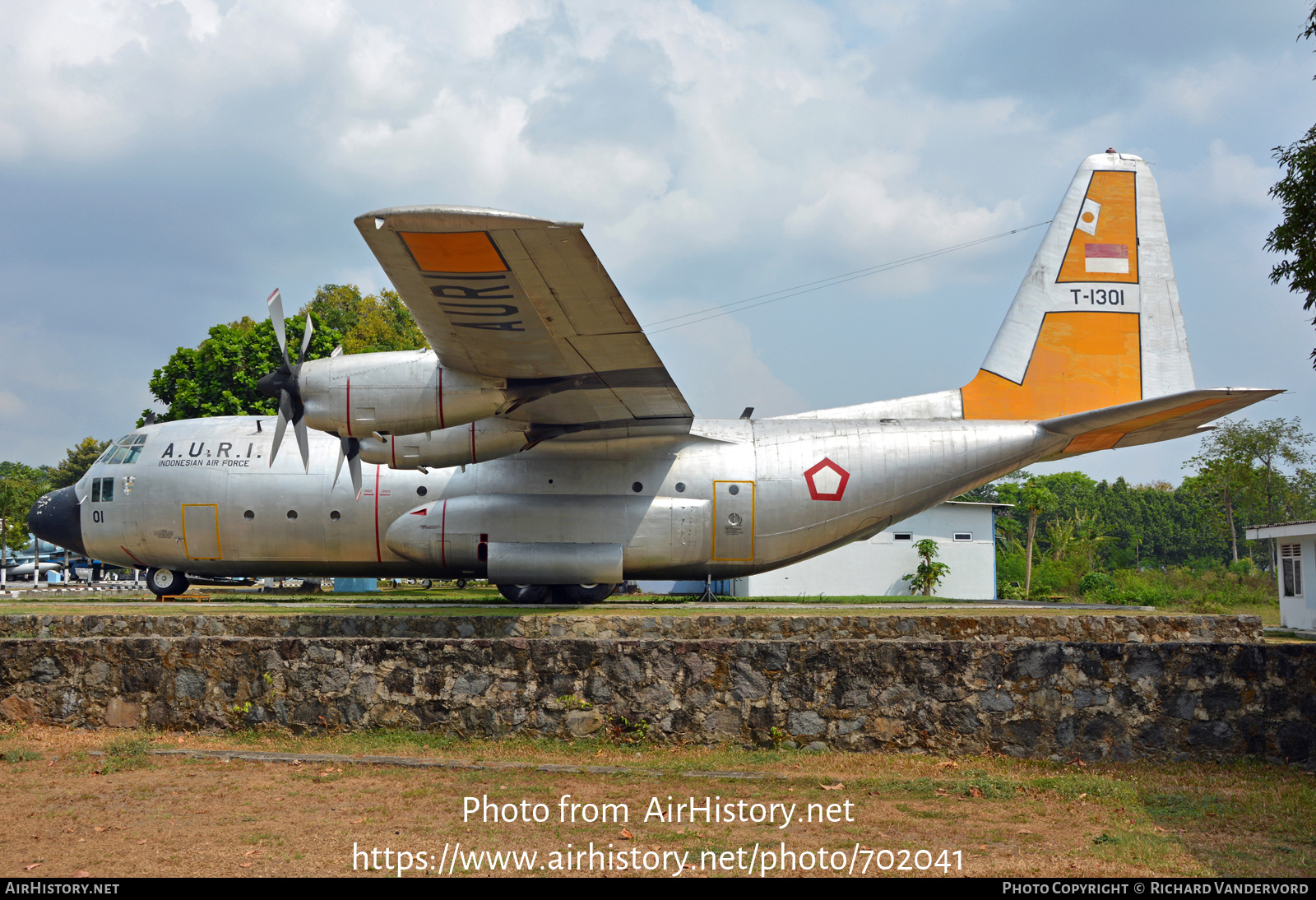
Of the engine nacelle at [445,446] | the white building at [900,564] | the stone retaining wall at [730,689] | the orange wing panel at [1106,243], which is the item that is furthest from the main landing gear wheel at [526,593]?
the white building at [900,564]

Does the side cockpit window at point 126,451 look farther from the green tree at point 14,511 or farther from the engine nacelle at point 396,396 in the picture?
the green tree at point 14,511

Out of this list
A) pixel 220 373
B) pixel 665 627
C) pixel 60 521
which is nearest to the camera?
pixel 665 627

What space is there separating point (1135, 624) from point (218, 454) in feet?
53.7

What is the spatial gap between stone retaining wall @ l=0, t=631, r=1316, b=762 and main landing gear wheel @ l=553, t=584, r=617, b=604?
27.7 ft

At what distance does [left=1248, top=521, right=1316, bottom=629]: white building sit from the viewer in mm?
24875

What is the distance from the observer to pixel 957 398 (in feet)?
57.9

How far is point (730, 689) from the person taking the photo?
8.68 metres

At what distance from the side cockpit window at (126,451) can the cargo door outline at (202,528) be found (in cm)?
182

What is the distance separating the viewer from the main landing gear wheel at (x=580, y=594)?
1753cm

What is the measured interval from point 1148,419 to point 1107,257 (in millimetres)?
4096

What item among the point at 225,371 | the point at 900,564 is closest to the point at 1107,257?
the point at 900,564

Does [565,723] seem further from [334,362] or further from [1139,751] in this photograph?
[334,362]

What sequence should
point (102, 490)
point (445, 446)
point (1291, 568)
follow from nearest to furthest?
point (445, 446) → point (102, 490) → point (1291, 568)

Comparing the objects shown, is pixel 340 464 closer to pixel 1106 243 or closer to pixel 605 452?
pixel 605 452
